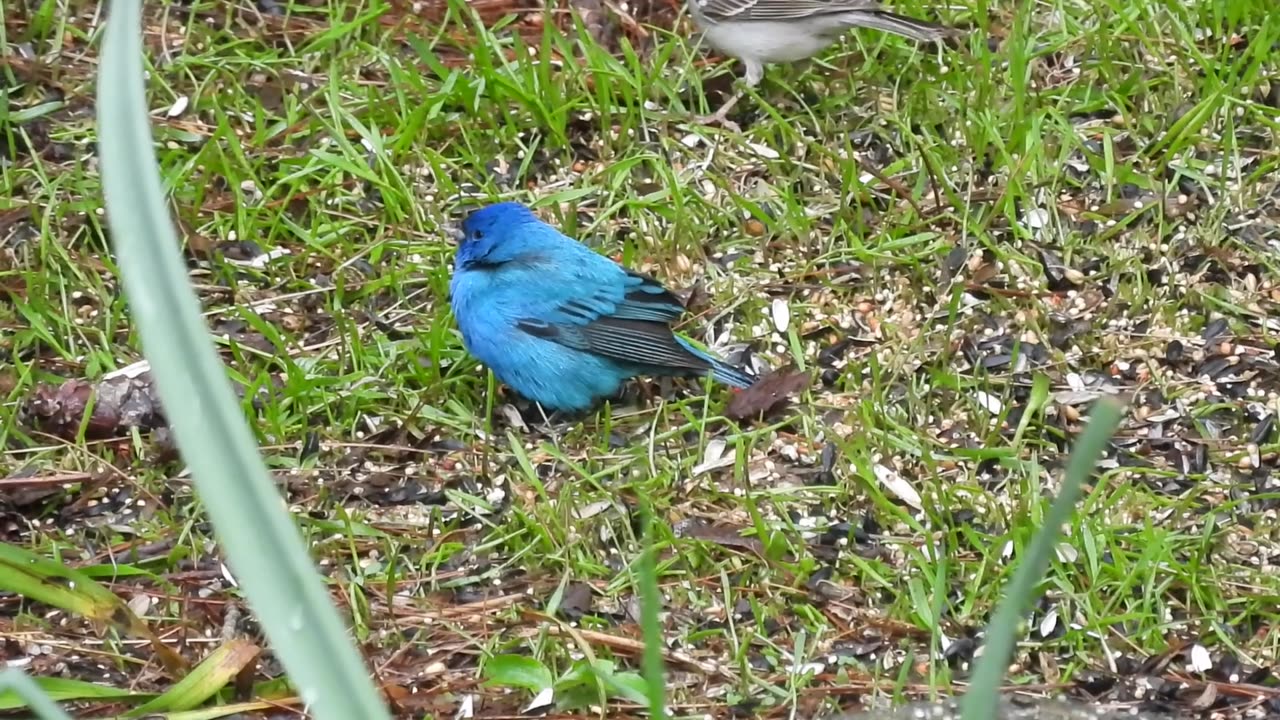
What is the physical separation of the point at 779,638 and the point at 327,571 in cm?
98

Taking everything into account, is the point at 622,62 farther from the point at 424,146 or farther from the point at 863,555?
the point at 863,555

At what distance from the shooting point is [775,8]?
4844 millimetres

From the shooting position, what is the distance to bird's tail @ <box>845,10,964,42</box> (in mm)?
4625

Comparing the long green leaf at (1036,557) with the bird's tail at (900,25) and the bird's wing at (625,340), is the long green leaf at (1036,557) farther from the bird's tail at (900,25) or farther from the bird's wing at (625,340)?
the bird's tail at (900,25)

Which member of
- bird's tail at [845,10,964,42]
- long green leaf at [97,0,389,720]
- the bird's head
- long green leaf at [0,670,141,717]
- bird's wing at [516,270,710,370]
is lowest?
long green leaf at [0,670,141,717]

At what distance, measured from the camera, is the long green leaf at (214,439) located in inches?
50.2

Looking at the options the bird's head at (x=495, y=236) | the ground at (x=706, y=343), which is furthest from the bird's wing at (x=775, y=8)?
the bird's head at (x=495, y=236)

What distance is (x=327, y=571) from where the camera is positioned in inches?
132

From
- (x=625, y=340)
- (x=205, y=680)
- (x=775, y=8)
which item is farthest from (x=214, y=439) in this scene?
(x=775, y=8)

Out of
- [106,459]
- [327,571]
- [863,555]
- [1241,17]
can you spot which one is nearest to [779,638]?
[863,555]

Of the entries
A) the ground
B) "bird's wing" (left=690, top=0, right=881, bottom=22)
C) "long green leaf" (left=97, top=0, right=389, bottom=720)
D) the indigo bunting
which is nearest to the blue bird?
the ground

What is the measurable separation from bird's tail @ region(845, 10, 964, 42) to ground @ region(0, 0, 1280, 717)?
16cm

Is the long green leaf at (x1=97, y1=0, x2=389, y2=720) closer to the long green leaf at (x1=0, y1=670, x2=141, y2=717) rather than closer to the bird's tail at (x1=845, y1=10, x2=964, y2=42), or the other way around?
the long green leaf at (x1=0, y1=670, x2=141, y2=717)

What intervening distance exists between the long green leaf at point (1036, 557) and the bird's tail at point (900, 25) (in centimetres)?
363
